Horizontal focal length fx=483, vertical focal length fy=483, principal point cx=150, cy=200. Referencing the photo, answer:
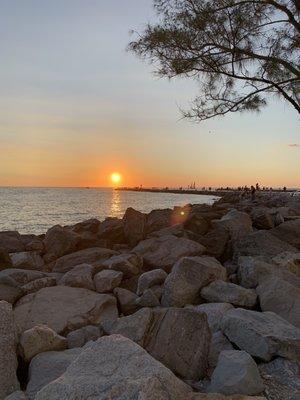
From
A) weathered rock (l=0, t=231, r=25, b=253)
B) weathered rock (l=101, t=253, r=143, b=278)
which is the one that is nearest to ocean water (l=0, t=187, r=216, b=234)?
weathered rock (l=0, t=231, r=25, b=253)

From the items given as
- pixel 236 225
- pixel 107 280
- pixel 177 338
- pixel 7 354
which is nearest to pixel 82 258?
pixel 107 280

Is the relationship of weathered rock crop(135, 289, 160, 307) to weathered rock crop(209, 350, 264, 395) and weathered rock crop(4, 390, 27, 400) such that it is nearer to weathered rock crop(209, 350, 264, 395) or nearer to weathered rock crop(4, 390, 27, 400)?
weathered rock crop(209, 350, 264, 395)

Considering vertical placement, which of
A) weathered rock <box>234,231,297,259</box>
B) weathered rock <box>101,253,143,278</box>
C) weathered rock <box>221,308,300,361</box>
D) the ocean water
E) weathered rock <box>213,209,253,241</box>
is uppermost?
weathered rock <box>213,209,253,241</box>

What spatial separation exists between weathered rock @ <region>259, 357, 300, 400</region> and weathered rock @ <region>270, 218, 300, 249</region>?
454 cm

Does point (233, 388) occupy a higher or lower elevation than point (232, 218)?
lower

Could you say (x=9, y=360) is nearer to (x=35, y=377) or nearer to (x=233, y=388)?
(x=35, y=377)

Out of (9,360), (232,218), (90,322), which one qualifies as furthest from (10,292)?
(232,218)

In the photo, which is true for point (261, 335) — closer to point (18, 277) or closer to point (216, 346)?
point (216, 346)

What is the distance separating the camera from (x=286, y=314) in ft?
19.0

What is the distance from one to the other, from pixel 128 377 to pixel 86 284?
12.7 ft

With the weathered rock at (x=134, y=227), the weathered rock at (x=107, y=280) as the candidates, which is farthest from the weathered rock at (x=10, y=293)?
the weathered rock at (x=134, y=227)

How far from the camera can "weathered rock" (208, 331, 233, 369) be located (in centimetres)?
463

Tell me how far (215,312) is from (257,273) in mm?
1426

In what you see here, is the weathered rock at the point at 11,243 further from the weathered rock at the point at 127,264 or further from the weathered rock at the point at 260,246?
the weathered rock at the point at 260,246
